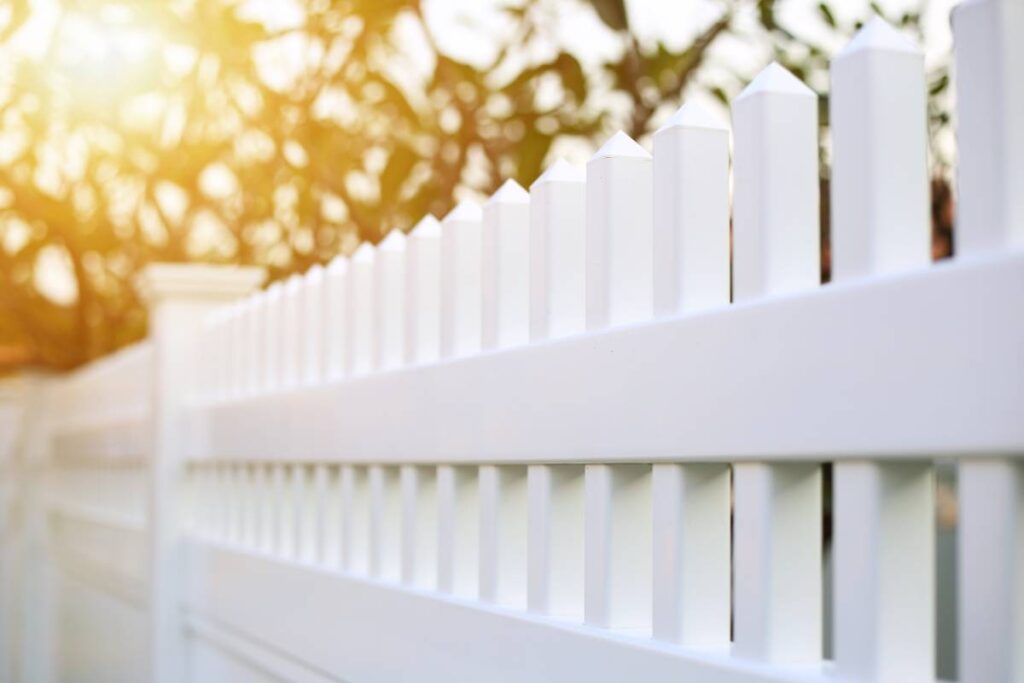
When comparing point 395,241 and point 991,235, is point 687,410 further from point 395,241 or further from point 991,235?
point 395,241

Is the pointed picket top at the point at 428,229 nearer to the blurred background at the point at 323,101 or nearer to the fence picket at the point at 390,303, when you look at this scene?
the fence picket at the point at 390,303

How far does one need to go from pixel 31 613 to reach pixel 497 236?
17.6 feet

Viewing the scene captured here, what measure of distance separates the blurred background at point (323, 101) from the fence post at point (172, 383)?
0.47 m

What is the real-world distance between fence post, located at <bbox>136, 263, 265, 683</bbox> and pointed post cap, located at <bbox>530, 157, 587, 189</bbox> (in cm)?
206

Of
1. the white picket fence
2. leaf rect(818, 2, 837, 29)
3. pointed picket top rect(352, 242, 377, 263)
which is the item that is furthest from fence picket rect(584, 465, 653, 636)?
leaf rect(818, 2, 837, 29)

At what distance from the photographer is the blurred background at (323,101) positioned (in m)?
3.05

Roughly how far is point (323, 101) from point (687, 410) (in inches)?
138

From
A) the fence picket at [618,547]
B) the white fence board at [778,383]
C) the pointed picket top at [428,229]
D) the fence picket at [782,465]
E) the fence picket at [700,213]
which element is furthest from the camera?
the pointed picket top at [428,229]

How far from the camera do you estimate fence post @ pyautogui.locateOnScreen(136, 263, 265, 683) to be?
3.53 meters

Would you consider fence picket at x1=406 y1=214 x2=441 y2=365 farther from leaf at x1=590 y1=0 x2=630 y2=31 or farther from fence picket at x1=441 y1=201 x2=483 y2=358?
leaf at x1=590 y1=0 x2=630 y2=31

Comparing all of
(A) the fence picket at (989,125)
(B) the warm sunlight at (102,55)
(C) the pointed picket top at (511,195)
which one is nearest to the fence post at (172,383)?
(B) the warm sunlight at (102,55)

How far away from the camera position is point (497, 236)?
1755mm

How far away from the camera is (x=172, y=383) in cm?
356

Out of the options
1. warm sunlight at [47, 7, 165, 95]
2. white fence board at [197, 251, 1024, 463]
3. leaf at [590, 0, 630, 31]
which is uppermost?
warm sunlight at [47, 7, 165, 95]
